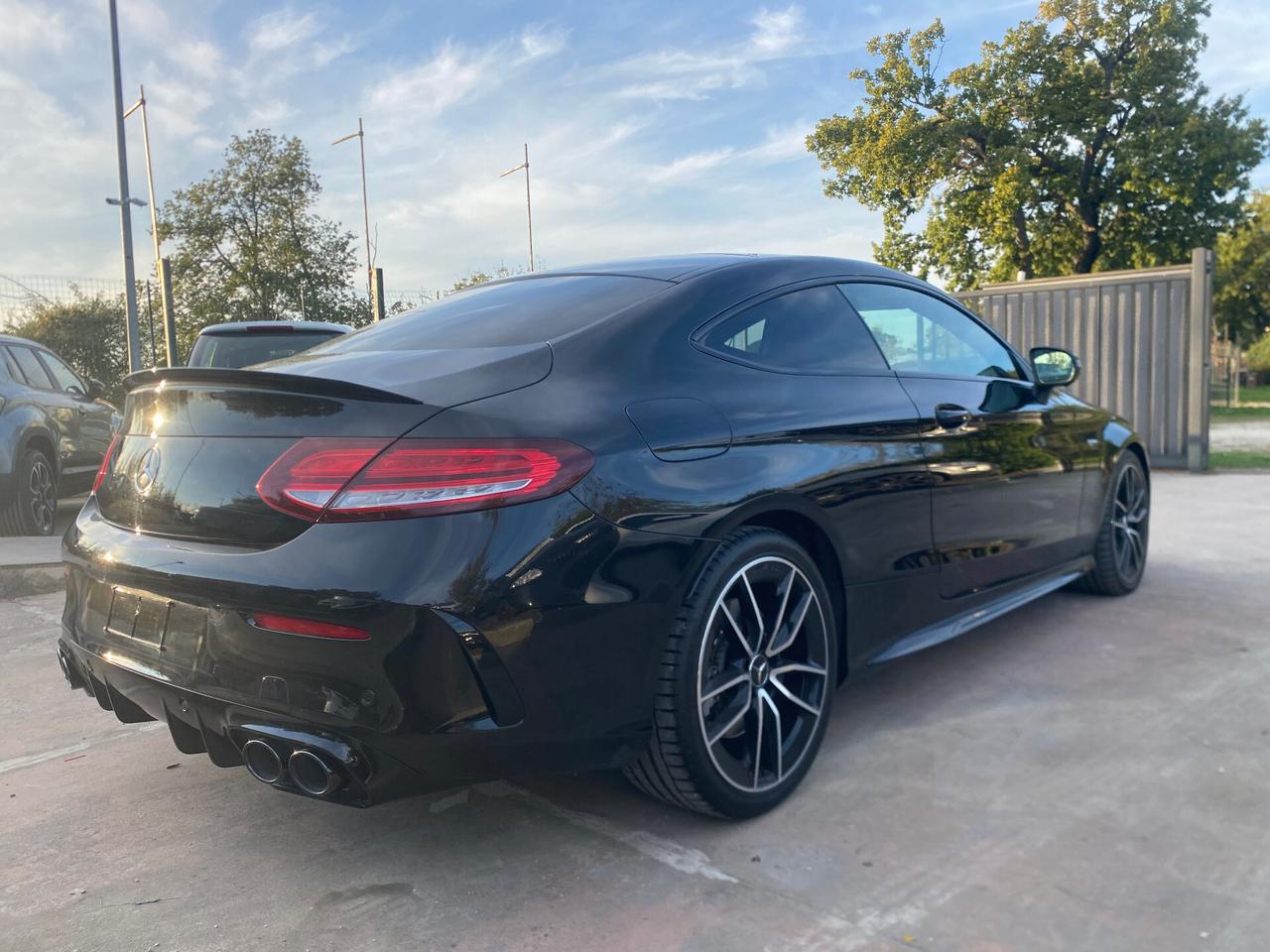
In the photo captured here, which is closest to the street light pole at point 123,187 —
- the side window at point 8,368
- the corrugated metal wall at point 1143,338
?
the side window at point 8,368

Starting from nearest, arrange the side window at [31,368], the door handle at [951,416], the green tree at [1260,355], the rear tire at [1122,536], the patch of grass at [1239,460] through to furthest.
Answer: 1. the door handle at [951,416]
2. the rear tire at [1122,536]
3. the side window at [31,368]
4. the patch of grass at [1239,460]
5. the green tree at [1260,355]

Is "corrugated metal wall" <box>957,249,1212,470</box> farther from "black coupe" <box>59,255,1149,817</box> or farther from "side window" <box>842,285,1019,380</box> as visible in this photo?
"black coupe" <box>59,255,1149,817</box>

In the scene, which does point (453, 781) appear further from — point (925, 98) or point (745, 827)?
point (925, 98)

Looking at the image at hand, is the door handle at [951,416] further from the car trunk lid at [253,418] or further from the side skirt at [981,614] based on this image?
the car trunk lid at [253,418]

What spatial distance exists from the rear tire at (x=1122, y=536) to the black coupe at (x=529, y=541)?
1.87 m

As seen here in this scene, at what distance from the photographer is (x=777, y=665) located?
2.66 m

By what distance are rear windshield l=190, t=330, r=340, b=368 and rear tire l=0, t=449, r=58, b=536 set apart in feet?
4.53

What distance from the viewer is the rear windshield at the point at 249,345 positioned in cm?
826

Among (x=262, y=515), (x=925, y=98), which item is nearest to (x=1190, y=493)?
(x=262, y=515)

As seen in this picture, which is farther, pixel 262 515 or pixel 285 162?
pixel 285 162

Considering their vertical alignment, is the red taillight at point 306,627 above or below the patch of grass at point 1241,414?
above

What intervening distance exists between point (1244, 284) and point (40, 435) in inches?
1672

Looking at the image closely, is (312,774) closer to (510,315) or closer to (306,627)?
(306,627)

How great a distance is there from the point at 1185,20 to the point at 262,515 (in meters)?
29.6
